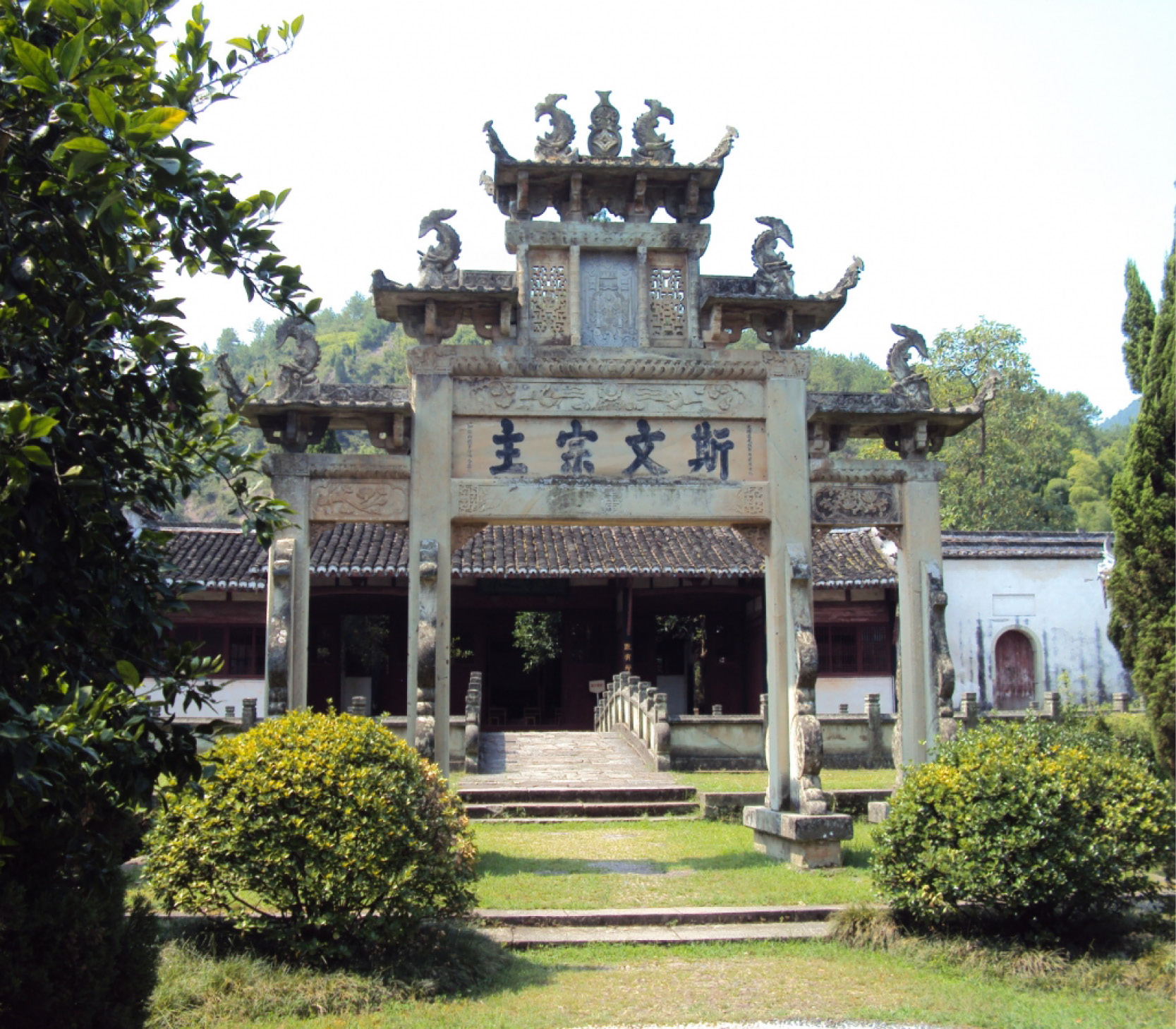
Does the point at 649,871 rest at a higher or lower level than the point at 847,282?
lower

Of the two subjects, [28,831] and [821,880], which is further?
[821,880]

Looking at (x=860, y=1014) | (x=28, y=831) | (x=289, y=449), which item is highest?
(x=289, y=449)

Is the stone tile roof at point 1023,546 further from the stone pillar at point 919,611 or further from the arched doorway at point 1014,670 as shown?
the stone pillar at point 919,611

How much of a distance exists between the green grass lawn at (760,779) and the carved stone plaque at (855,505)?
201 inches

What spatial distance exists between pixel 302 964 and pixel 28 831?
7.93 feet

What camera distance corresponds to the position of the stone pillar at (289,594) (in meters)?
9.98

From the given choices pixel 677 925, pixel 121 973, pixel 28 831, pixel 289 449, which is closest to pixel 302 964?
pixel 121 973

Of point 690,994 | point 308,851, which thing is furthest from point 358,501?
point 690,994

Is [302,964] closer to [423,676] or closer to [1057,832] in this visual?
[423,676]

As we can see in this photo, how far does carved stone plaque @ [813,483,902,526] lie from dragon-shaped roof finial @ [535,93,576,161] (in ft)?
13.8

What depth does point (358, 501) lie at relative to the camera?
1051cm

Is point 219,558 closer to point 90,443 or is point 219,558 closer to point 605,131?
point 605,131

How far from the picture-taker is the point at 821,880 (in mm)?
9391

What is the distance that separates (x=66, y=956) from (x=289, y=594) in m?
5.77
